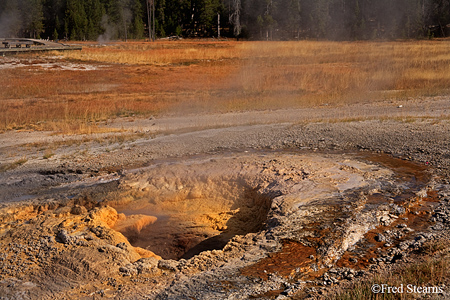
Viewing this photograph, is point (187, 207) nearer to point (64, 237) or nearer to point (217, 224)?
point (217, 224)

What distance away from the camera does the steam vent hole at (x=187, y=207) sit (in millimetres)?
4789

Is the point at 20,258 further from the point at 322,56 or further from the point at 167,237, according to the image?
the point at 322,56

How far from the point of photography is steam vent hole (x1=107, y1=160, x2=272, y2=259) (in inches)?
189

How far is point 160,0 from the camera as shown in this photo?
4803cm

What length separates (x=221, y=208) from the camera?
5492 mm

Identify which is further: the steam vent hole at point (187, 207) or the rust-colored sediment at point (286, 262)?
the steam vent hole at point (187, 207)

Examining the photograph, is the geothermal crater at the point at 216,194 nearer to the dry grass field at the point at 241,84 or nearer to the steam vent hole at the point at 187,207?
the steam vent hole at the point at 187,207

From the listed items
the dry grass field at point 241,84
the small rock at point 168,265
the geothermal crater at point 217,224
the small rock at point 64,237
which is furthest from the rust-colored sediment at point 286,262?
the dry grass field at point 241,84

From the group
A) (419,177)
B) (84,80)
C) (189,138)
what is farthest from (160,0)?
(419,177)

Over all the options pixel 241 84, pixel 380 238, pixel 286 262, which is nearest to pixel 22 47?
pixel 241 84

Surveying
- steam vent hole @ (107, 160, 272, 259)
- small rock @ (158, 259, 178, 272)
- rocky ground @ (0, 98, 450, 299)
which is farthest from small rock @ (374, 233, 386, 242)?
small rock @ (158, 259, 178, 272)

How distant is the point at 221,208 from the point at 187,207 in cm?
45

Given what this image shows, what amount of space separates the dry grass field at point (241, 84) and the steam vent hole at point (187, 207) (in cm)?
459

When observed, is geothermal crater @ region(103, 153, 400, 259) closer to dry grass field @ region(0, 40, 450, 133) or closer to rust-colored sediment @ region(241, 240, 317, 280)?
rust-colored sediment @ region(241, 240, 317, 280)
